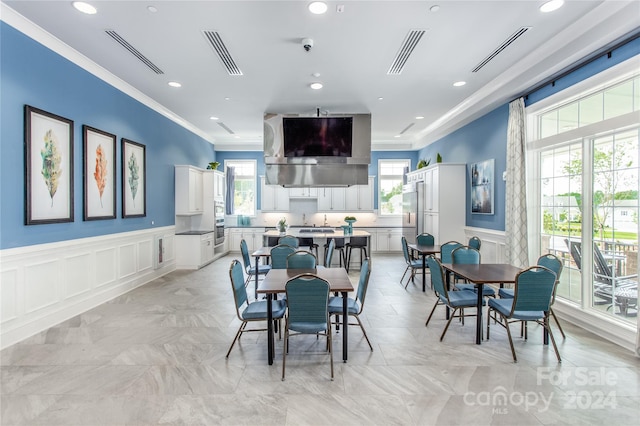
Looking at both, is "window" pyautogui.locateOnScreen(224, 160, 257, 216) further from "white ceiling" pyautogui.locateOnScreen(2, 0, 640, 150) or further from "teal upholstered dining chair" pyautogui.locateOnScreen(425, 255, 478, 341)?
"teal upholstered dining chair" pyautogui.locateOnScreen(425, 255, 478, 341)

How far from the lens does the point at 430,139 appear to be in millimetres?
8797

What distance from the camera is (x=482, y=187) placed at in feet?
20.3

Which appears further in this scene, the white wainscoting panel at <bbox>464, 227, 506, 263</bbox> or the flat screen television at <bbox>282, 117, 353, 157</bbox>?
the flat screen television at <bbox>282, 117, 353, 157</bbox>

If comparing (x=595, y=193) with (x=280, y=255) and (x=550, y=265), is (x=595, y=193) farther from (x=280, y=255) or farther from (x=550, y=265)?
(x=280, y=255)

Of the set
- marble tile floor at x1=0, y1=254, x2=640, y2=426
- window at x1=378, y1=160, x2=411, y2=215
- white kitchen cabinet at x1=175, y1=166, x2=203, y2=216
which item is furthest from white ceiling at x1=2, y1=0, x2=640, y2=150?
window at x1=378, y1=160, x2=411, y2=215

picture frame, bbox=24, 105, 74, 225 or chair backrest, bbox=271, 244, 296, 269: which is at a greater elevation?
picture frame, bbox=24, 105, 74, 225

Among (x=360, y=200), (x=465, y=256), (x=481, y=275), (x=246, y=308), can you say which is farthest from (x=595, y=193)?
(x=360, y=200)

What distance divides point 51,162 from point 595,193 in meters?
6.74

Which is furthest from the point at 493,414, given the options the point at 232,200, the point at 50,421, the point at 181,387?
the point at 232,200

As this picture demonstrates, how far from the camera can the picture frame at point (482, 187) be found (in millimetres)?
5883

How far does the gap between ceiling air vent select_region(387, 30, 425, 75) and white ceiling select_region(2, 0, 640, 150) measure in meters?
0.07

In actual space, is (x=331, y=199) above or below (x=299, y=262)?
above

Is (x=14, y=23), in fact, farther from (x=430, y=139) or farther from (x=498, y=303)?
(x=430, y=139)

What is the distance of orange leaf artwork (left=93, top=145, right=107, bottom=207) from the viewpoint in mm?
4742
